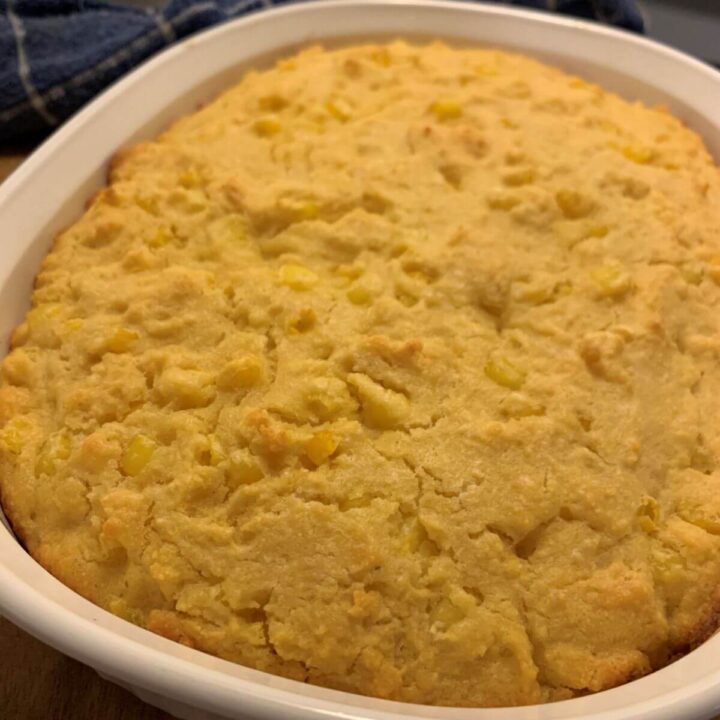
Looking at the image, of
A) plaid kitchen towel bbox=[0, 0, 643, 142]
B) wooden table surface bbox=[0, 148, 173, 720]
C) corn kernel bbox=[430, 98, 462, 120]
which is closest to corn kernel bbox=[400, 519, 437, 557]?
wooden table surface bbox=[0, 148, 173, 720]

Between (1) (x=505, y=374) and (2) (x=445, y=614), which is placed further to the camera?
(1) (x=505, y=374)

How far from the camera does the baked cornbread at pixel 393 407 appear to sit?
3.60 ft

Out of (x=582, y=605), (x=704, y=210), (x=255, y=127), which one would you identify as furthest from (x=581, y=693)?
(x=255, y=127)

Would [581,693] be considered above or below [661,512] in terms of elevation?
below

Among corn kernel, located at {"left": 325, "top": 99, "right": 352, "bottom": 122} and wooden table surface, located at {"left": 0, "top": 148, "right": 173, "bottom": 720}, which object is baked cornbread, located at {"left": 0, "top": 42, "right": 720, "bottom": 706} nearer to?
corn kernel, located at {"left": 325, "top": 99, "right": 352, "bottom": 122}

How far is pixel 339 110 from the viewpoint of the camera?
5.60 feet

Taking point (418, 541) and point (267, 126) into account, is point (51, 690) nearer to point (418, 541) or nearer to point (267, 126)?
point (418, 541)

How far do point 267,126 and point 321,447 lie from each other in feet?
2.58

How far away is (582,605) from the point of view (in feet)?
3.64

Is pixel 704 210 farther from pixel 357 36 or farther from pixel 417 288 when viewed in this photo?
pixel 357 36

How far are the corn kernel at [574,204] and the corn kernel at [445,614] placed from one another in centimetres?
75

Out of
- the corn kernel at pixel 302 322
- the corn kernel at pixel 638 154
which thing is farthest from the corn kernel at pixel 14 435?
the corn kernel at pixel 638 154

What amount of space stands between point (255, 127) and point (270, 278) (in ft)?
1.51

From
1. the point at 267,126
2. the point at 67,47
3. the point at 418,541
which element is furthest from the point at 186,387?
the point at 67,47
